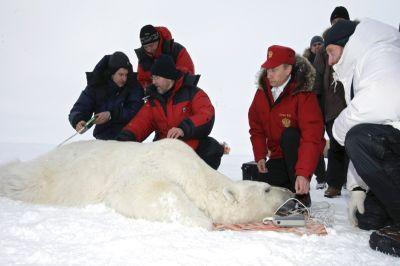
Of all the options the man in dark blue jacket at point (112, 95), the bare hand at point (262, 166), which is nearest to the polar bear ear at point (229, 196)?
the bare hand at point (262, 166)

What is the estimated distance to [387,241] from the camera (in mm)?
3082

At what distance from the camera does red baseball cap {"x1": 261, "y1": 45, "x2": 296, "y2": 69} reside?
486 cm

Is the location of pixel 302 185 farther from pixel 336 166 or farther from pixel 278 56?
pixel 336 166

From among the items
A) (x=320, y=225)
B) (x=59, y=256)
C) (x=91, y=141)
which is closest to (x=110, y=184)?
(x=91, y=141)

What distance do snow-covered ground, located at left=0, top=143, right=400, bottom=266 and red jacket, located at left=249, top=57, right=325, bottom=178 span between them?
1089 millimetres

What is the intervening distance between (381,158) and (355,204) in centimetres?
73

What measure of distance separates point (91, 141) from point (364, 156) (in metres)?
2.94

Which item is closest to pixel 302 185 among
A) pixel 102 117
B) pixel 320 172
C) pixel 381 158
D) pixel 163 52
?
pixel 381 158

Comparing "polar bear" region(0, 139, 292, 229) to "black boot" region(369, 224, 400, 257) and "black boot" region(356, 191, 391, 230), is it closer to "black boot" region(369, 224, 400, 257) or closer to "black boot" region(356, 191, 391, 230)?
"black boot" region(356, 191, 391, 230)

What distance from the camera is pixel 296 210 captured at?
4.01m

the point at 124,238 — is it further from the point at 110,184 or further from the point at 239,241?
the point at 110,184

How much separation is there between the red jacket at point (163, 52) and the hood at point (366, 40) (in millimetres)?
3125

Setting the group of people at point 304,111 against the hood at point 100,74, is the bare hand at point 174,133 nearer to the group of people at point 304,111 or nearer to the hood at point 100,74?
the group of people at point 304,111

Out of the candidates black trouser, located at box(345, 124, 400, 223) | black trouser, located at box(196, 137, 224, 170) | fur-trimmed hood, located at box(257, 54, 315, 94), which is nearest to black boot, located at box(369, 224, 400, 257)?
black trouser, located at box(345, 124, 400, 223)
